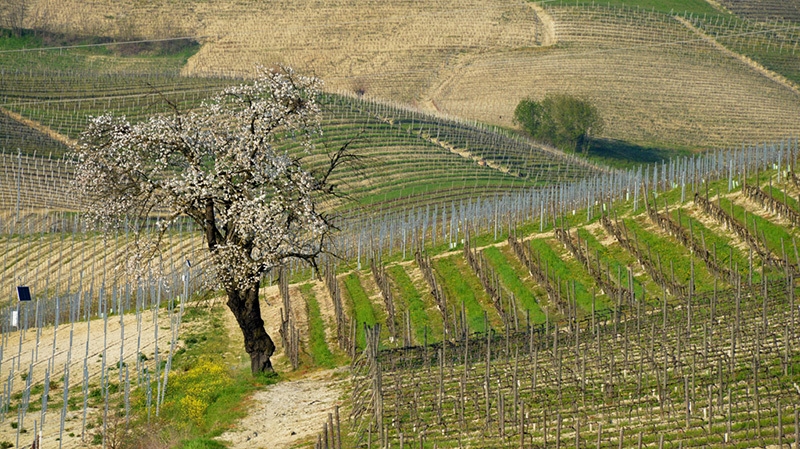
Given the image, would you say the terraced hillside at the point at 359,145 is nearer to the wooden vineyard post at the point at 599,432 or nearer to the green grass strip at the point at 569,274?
the green grass strip at the point at 569,274

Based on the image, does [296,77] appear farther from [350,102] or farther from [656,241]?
[350,102]

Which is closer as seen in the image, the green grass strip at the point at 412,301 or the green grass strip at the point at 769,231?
the green grass strip at the point at 769,231

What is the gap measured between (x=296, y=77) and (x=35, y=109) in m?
51.7

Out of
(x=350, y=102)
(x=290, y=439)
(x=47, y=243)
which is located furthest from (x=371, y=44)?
(x=290, y=439)

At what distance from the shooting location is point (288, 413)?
2536 cm

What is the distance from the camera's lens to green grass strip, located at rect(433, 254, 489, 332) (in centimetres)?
3150

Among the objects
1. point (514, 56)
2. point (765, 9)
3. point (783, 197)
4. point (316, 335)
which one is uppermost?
point (765, 9)

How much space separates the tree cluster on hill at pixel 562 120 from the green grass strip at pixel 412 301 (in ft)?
167

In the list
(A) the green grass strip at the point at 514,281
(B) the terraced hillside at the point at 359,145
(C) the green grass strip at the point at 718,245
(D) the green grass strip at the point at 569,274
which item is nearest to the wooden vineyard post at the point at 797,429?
(C) the green grass strip at the point at 718,245

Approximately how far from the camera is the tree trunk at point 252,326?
92.0 ft

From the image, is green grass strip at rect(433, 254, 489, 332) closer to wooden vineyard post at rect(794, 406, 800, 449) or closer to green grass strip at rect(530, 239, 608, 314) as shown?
green grass strip at rect(530, 239, 608, 314)

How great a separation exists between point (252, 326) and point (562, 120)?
202 feet

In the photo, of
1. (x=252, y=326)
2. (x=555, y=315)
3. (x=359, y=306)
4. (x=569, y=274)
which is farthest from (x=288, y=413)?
(x=569, y=274)

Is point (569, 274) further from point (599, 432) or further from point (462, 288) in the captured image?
point (599, 432)
